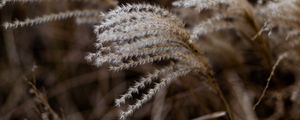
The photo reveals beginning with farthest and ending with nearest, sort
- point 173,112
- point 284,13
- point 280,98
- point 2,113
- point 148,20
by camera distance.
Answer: point 2,113 → point 173,112 → point 280,98 → point 284,13 → point 148,20

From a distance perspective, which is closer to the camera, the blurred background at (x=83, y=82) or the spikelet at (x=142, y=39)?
the spikelet at (x=142, y=39)

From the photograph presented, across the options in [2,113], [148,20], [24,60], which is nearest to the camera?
[148,20]

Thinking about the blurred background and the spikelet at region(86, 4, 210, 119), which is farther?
the blurred background

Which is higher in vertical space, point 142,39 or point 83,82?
point 142,39

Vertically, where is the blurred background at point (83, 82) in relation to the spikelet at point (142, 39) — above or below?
below

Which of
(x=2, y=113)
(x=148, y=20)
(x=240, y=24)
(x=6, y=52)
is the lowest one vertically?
(x=2, y=113)

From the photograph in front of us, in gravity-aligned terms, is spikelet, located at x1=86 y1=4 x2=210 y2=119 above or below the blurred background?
above

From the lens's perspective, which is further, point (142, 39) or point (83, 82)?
point (83, 82)

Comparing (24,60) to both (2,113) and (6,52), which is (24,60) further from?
(2,113)

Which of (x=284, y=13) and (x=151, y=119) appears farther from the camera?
(x=151, y=119)

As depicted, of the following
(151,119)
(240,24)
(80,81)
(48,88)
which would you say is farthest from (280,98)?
(48,88)

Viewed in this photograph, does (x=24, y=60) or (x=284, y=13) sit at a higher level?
(x=284, y=13)
